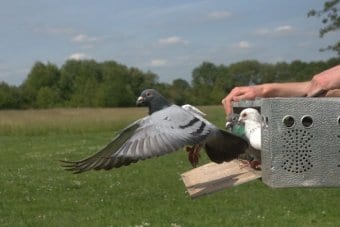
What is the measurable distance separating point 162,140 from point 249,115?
1.66 ft

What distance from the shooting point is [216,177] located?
3.23 m

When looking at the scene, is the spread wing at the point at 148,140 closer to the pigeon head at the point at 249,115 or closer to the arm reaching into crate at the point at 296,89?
the pigeon head at the point at 249,115

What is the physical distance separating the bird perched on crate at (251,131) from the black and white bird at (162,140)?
0.19 feet

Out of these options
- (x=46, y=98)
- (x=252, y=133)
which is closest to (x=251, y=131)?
(x=252, y=133)

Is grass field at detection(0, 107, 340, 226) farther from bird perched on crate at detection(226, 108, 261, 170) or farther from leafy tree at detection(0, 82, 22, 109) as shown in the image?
leafy tree at detection(0, 82, 22, 109)

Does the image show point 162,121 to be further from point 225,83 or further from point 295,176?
point 225,83

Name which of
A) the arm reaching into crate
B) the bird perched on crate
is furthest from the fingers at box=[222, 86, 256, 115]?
the bird perched on crate

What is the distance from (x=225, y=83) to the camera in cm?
898

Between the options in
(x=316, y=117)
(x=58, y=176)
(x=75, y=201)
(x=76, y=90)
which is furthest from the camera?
(x=76, y=90)

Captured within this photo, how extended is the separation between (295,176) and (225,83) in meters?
6.27

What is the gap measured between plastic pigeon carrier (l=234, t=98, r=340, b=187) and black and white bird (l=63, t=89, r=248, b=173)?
35cm

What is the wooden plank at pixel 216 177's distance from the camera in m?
3.01

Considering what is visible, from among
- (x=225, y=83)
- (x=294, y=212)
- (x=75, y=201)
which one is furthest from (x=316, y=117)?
(x=75, y=201)

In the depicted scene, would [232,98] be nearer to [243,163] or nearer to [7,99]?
[243,163]
